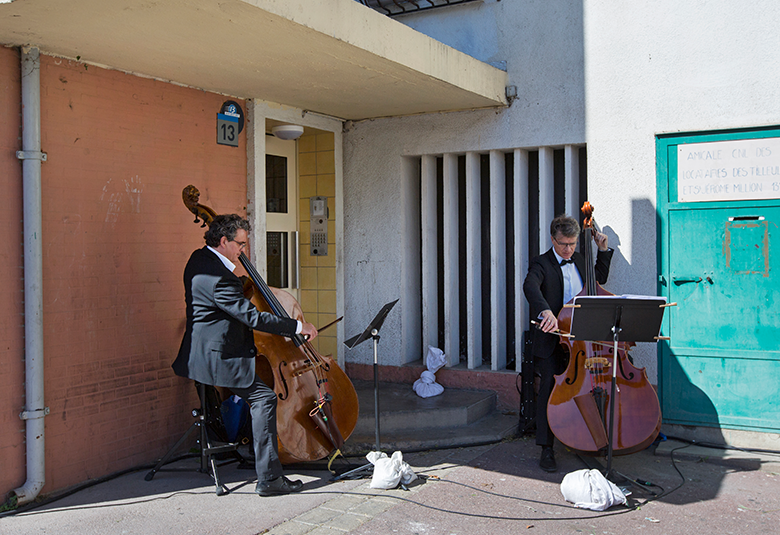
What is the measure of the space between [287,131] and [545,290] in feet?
9.08

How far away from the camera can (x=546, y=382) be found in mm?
4992

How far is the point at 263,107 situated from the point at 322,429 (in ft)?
9.44

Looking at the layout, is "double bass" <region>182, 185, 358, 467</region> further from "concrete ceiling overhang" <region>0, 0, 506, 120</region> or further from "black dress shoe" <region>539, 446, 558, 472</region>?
"black dress shoe" <region>539, 446, 558, 472</region>

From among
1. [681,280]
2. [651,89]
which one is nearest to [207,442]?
[681,280]

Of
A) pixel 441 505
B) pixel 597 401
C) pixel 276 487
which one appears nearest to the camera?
pixel 441 505

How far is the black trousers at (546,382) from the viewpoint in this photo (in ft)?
16.2

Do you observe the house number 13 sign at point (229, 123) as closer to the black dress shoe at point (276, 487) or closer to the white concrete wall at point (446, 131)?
the white concrete wall at point (446, 131)

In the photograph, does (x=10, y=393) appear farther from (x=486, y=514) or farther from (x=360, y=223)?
(x=360, y=223)

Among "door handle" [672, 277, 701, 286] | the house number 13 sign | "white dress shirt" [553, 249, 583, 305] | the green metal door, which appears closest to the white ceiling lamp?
the house number 13 sign

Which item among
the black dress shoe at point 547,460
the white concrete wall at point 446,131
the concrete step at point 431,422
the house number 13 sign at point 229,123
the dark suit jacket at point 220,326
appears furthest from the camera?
the white concrete wall at point 446,131

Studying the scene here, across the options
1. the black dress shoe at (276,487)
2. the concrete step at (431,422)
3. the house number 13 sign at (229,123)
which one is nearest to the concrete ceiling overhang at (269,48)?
the house number 13 sign at (229,123)

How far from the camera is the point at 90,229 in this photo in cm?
476

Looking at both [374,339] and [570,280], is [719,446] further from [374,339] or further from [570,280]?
[374,339]

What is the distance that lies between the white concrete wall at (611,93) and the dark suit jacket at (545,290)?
89 cm
